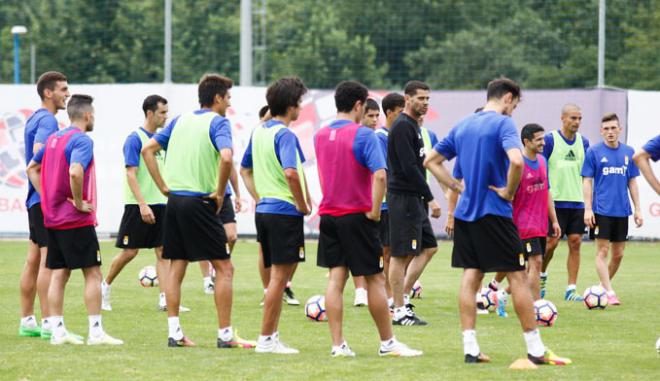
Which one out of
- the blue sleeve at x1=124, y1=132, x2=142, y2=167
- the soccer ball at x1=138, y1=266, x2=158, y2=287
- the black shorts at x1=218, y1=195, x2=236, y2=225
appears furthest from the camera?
the soccer ball at x1=138, y1=266, x2=158, y2=287

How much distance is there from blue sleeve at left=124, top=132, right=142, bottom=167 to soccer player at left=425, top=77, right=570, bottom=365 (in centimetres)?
419

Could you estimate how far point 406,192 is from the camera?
11672 millimetres

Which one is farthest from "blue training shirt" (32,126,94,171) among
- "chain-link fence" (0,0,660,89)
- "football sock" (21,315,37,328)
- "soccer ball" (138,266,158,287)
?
"chain-link fence" (0,0,660,89)

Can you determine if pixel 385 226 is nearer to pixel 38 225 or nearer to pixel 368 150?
pixel 38 225

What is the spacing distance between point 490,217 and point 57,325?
371 centimetres

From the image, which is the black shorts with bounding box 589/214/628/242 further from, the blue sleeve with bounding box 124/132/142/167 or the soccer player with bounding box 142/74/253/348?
the soccer player with bounding box 142/74/253/348

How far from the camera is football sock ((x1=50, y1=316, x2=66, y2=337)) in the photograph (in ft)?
32.4

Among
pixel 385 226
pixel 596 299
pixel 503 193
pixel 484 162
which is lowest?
pixel 596 299

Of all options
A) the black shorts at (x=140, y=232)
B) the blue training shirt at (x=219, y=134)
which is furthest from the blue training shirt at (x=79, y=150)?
the black shorts at (x=140, y=232)

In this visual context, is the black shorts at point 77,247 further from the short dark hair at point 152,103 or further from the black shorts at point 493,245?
the black shorts at point 493,245

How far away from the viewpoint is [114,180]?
907 inches

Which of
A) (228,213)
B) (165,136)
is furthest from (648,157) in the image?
(228,213)

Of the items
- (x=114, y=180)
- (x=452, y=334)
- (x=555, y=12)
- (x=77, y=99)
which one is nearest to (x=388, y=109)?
(x=452, y=334)

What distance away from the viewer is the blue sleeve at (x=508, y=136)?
28.0 feet
